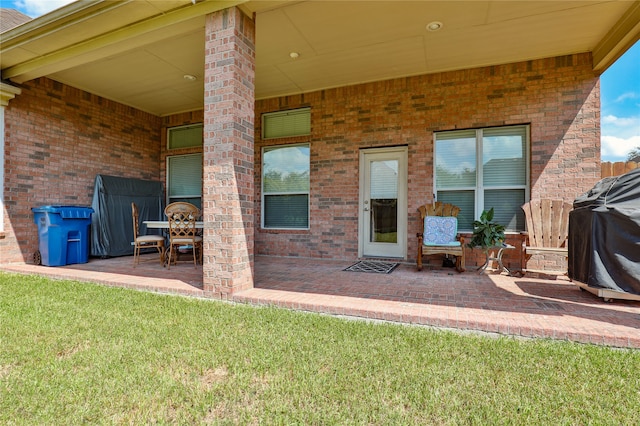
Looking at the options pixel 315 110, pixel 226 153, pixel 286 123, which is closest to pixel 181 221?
pixel 226 153

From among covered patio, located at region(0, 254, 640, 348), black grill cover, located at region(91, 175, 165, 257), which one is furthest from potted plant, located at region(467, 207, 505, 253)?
black grill cover, located at region(91, 175, 165, 257)

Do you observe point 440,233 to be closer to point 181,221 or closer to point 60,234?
point 181,221

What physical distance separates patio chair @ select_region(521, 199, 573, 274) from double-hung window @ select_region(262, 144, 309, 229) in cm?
359

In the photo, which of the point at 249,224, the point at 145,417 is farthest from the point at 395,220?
the point at 145,417

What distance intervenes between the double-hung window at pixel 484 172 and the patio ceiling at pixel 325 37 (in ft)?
3.72

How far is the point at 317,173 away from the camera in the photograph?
19.3 ft

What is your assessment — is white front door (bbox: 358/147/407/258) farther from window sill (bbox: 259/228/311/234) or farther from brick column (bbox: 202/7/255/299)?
brick column (bbox: 202/7/255/299)

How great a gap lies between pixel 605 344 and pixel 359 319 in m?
1.72

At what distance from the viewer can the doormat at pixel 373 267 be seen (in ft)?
15.2

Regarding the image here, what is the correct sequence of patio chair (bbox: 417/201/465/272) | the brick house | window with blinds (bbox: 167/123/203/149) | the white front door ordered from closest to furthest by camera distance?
the brick house
patio chair (bbox: 417/201/465/272)
the white front door
window with blinds (bbox: 167/123/203/149)

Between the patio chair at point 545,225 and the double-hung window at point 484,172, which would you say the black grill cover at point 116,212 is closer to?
the double-hung window at point 484,172

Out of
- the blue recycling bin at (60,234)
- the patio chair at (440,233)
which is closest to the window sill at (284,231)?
the patio chair at (440,233)

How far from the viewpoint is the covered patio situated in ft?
7.70

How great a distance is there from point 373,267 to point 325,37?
336 centimetres
